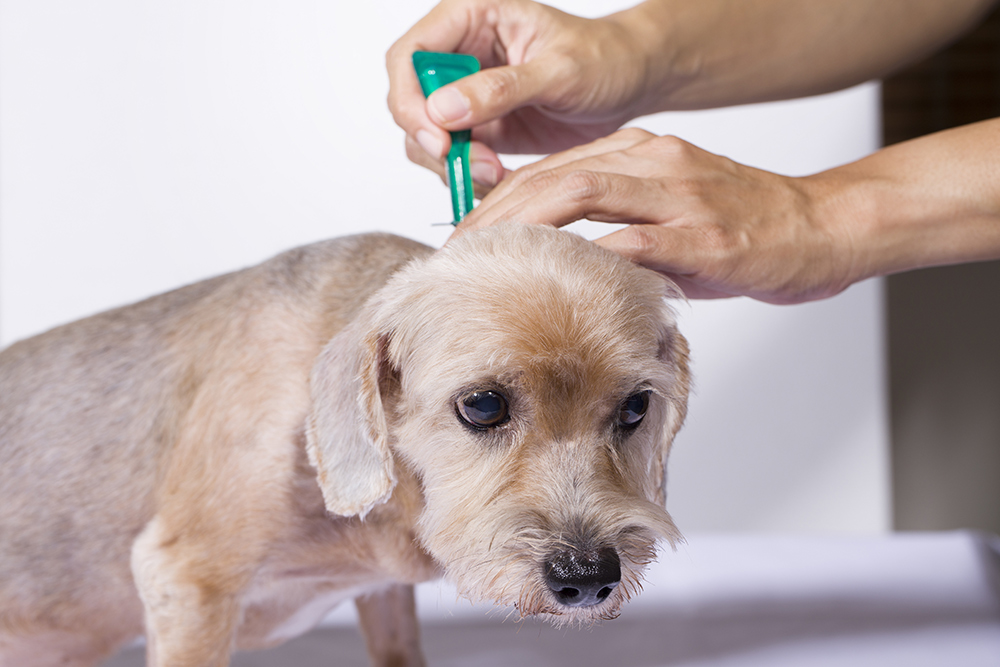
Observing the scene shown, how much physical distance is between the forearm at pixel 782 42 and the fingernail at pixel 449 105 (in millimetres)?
685

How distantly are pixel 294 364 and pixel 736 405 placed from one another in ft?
7.13

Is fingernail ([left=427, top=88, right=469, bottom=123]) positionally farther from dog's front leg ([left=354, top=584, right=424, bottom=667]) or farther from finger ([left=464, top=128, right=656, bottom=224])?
dog's front leg ([left=354, top=584, right=424, bottom=667])

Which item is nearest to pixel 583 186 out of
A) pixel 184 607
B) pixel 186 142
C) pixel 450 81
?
pixel 450 81

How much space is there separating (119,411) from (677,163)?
122 cm

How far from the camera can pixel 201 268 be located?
3.01m

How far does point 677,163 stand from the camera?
5.03ft

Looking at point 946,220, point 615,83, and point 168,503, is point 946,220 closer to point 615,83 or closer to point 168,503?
point 615,83

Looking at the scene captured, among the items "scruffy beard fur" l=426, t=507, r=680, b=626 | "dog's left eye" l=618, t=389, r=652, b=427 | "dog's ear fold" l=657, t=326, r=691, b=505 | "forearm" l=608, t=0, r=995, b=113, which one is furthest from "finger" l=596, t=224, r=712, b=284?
"forearm" l=608, t=0, r=995, b=113

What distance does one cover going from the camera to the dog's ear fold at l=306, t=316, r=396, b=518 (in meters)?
1.37

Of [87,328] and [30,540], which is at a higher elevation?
[87,328]

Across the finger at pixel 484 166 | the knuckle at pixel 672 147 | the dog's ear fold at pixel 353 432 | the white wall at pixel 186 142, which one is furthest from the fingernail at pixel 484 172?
the white wall at pixel 186 142

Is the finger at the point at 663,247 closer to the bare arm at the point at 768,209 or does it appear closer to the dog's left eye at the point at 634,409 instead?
the bare arm at the point at 768,209

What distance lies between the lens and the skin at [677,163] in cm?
147

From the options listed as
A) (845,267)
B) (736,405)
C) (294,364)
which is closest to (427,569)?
(294,364)
